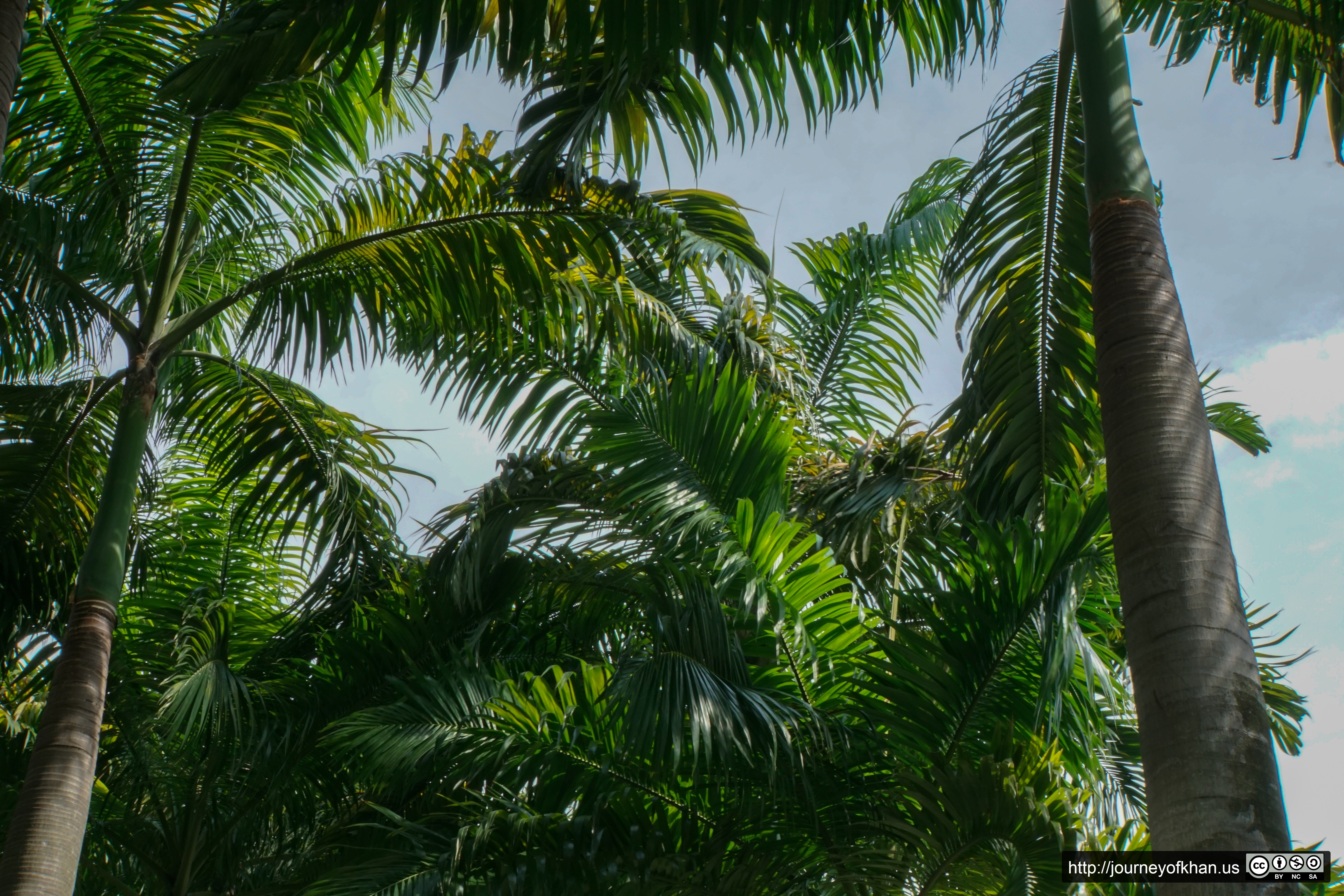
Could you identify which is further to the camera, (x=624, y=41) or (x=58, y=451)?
(x=58, y=451)

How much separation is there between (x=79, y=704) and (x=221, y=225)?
2693 millimetres

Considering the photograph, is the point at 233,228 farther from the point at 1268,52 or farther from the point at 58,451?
the point at 1268,52

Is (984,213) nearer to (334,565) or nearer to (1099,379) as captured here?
(1099,379)

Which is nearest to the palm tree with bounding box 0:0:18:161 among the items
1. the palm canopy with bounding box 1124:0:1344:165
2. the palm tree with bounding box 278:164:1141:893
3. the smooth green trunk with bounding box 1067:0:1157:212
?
the palm tree with bounding box 278:164:1141:893

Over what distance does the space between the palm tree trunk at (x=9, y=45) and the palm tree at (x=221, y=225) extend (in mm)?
2079

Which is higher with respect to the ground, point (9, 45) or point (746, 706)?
point (9, 45)

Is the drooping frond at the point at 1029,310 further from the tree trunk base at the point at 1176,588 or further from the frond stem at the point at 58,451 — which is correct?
the frond stem at the point at 58,451

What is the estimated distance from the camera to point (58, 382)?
768 cm

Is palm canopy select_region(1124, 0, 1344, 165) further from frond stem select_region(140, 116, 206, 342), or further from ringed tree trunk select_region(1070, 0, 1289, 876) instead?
frond stem select_region(140, 116, 206, 342)

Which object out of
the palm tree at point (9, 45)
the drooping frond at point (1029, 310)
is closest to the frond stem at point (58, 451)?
the palm tree at point (9, 45)

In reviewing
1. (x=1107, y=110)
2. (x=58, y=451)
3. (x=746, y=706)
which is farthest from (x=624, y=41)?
(x=58, y=451)

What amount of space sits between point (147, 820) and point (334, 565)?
95.8 inches

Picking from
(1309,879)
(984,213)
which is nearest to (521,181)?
(984,213)

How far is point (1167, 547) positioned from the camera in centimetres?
245
